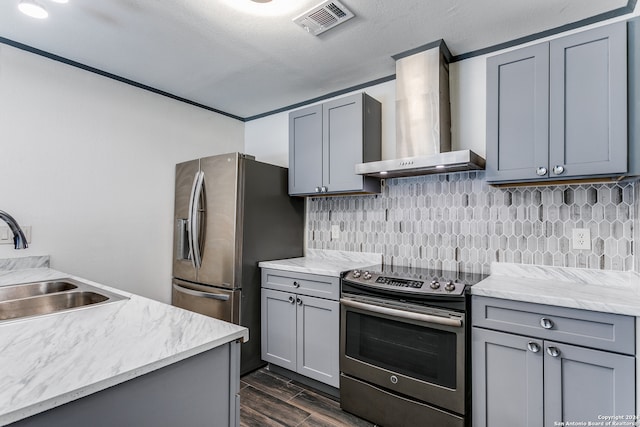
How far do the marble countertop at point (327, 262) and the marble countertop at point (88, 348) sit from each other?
4.06ft

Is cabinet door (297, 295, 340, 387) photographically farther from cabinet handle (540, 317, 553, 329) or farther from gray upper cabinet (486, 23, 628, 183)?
gray upper cabinet (486, 23, 628, 183)

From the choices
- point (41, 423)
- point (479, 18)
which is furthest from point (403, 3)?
point (41, 423)

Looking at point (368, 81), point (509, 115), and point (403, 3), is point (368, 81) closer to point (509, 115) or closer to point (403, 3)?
point (403, 3)

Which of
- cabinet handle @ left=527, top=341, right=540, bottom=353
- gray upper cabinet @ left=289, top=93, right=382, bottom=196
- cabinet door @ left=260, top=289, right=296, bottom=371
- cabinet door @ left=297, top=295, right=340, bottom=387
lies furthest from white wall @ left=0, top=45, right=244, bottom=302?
cabinet handle @ left=527, top=341, right=540, bottom=353

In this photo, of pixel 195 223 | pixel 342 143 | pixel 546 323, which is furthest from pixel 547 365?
pixel 195 223

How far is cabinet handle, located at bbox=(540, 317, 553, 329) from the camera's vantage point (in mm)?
1580

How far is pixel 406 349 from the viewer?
198 cm

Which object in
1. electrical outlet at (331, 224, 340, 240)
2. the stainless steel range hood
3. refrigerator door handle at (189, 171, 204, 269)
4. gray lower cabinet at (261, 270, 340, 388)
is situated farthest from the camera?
electrical outlet at (331, 224, 340, 240)

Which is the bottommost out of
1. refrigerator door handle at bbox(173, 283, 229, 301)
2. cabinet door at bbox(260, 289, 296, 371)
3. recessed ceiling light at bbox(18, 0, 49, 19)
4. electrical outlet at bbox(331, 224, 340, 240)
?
cabinet door at bbox(260, 289, 296, 371)

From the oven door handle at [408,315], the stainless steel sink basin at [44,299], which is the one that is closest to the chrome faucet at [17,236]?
the stainless steel sink basin at [44,299]

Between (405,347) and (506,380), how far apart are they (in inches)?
20.7

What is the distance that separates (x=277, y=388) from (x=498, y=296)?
5.67ft

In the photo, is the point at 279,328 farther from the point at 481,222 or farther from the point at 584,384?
the point at 584,384

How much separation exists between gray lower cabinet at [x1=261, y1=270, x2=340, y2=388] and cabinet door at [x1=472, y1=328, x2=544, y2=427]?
0.91 m
